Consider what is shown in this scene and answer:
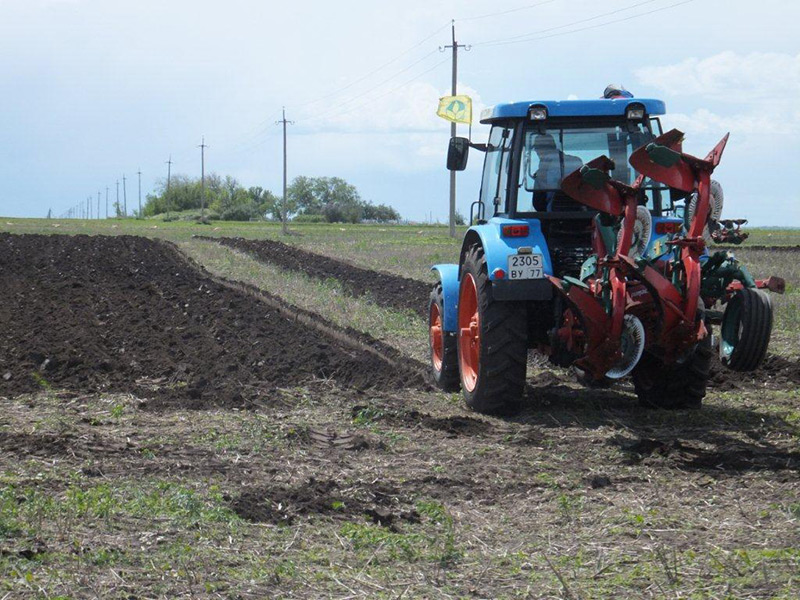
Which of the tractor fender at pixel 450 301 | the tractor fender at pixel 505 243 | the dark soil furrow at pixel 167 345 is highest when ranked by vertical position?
the tractor fender at pixel 505 243

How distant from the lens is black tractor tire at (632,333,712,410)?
311 inches

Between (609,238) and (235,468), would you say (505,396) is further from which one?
(235,468)

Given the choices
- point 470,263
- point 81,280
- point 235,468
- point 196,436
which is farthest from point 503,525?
point 81,280

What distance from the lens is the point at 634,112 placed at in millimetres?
8367

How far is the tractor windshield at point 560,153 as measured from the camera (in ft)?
27.8

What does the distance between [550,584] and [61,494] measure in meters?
2.63

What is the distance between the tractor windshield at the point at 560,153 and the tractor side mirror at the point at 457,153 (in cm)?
56

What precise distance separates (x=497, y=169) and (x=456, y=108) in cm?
2201

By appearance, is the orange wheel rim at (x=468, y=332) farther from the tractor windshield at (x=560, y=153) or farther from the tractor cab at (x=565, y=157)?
the tractor windshield at (x=560, y=153)

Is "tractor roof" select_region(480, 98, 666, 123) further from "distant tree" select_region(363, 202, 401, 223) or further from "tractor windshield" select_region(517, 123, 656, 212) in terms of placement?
"distant tree" select_region(363, 202, 401, 223)

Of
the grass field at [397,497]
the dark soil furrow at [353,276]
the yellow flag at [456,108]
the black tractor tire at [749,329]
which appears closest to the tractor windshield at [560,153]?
the grass field at [397,497]

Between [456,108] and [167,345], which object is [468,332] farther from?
[456,108]

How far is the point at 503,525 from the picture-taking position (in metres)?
5.16

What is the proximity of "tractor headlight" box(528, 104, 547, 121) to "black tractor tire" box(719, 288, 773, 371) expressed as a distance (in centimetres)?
221
